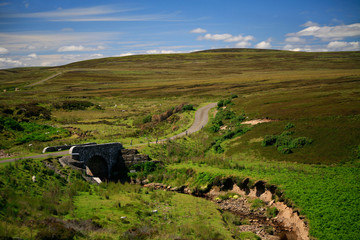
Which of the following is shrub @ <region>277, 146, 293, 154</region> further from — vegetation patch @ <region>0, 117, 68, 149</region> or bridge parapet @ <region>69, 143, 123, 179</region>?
vegetation patch @ <region>0, 117, 68, 149</region>

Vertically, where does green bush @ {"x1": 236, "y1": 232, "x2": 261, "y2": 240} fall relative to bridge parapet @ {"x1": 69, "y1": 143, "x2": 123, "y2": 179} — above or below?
below

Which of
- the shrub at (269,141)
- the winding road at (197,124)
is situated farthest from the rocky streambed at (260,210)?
the winding road at (197,124)

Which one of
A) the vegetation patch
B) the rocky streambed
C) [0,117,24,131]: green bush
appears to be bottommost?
the rocky streambed

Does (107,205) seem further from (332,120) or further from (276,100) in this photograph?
(276,100)

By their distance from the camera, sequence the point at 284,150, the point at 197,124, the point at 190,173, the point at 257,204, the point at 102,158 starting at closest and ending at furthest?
the point at 257,204, the point at 190,173, the point at 284,150, the point at 102,158, the point at 197,124

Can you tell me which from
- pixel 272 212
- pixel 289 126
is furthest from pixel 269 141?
pixel 272 212

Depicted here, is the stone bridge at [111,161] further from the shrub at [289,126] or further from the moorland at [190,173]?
the shrub at [289,126]

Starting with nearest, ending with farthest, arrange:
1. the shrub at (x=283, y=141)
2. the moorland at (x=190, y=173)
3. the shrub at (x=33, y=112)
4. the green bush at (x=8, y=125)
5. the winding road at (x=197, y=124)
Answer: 1. the moorland at (x=190, y=173)
2. the winding road at (x=197, y=124)
3. the shrub at (x=283, y=141)
4. the green bush at (x=8, y=125)
5. the shrub at (x=33, y=112)

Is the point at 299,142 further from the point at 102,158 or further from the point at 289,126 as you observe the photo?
the point at 102,158

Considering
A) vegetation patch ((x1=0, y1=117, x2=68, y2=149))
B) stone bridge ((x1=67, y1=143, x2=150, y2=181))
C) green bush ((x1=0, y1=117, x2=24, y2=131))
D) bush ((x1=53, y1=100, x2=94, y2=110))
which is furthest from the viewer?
bush ((x1=53, y1=100, x2=94, y2=110))

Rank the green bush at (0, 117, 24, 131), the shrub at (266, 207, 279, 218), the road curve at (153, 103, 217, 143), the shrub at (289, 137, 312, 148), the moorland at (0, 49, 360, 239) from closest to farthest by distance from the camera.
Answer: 1. the moorland at (0, 49, 360, 239)
2. the shrub at (266, 207, 279, 218)
3. the shrub at (289, 137, 312, 148)
4. the green bush at (0, 117, 24, 131)
5. the road curve at (153, 103, 217, 143)

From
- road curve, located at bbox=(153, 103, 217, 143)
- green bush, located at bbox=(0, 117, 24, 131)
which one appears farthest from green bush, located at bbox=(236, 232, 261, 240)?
green bush, located at bbox=(0, 117, 24, 131)

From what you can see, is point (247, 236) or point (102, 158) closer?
point (247, 236)

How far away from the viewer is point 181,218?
74.8 feet
